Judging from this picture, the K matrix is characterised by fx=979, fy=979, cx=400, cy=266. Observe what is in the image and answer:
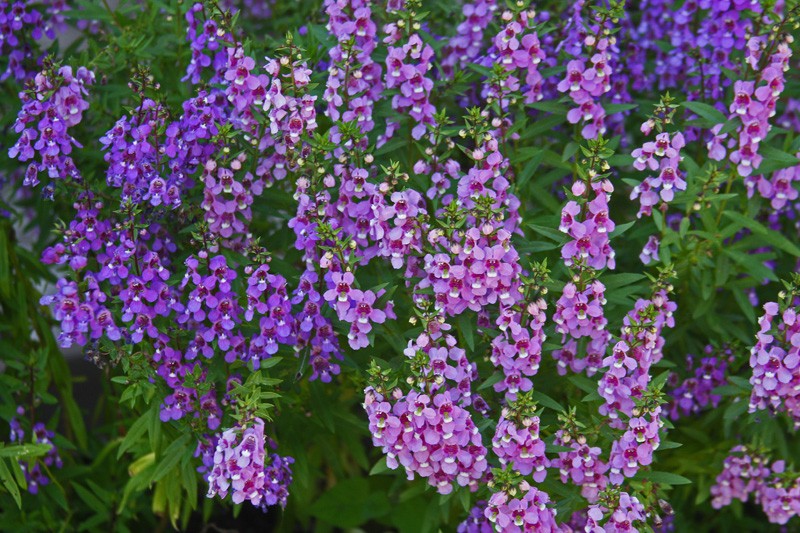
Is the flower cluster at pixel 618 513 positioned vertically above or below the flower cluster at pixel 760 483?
below

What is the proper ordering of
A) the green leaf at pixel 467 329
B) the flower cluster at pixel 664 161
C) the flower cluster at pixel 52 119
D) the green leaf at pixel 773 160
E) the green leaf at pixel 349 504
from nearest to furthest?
the green leaf at pixel 467 329 < the flower cluster at pixel 664 161 < the flower cluster at pixel 52 119 < the green leaf at pixel 773 160 < the green leaf at pixel 349 504

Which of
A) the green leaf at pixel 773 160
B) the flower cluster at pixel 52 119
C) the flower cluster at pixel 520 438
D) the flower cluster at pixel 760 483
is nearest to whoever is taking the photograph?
the flower cluster at pixel 520 438

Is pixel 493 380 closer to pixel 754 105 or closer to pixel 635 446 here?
pixel 635 446

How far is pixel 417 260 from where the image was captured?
3.23 meters

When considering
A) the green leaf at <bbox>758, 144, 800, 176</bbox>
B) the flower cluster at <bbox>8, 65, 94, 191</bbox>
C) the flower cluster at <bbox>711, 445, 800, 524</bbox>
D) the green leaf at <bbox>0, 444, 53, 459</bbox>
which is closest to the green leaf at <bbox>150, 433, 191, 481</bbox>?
the green leaf at <bbox>0, 444, 53, 459</bbox>

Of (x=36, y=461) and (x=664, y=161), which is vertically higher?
(x=664, y=161)

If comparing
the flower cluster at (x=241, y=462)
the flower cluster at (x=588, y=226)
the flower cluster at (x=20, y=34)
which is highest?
the flower cluster at (x=20, y=34)

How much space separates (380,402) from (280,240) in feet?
3.53

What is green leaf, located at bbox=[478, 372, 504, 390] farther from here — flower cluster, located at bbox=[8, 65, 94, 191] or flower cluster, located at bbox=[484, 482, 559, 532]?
flower cluster, located at bbox=[8, 65, 94, 191]

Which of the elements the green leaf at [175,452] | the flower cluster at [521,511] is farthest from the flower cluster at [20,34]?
the flower cluster at [521,511]

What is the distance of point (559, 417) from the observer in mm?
3049

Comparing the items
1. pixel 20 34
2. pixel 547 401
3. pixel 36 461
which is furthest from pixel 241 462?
pixel 20 34

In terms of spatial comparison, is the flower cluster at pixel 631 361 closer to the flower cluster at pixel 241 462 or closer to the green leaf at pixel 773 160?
the green leaf at pixel 773 160

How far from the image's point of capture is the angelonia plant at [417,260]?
3027 millimetres
